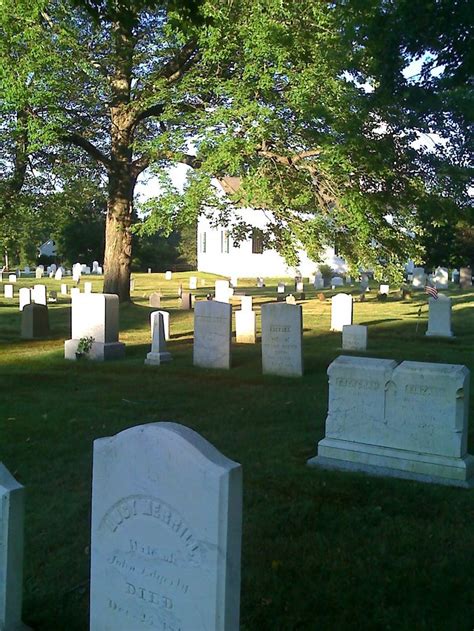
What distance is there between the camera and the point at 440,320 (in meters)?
17.9

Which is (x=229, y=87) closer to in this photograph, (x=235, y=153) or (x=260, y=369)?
(x=235, y=153)

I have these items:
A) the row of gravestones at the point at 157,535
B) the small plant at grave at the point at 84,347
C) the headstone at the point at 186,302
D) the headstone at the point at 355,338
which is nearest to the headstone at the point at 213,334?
the small plant at grave at the point at 84,347

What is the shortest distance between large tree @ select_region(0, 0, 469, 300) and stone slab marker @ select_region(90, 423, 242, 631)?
13322mm

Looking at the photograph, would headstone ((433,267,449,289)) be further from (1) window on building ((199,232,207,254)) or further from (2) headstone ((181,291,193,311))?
(1) window on building ((199,232,207,254))

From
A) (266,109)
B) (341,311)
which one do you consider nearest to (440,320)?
(341,311)

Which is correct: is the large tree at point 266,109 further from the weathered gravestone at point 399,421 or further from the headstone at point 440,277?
the headstone at point 440,277

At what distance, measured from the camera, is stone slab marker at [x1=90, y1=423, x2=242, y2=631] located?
285 cm

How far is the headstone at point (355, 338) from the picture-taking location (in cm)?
1491

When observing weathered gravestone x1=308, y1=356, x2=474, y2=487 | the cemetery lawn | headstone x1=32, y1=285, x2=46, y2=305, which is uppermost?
headstone x1=32, y1=285, x2=46, y2=305

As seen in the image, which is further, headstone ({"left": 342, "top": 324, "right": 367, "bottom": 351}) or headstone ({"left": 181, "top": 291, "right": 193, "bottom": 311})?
headstone ({"left": 181, "top": 291, "right": 193, "bottom": 311})

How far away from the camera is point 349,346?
49.5 ft

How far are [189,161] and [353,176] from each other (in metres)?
5.31

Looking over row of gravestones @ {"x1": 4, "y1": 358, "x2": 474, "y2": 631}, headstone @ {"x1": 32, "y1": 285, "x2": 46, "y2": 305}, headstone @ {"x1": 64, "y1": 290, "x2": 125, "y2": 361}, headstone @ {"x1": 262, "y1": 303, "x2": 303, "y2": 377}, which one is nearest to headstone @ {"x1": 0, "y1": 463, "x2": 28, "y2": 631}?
row of gravestones @ {"x1": 4, "y1": 358, "x2": 474, "y2": 631}

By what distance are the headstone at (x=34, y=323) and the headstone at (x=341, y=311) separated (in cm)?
756
